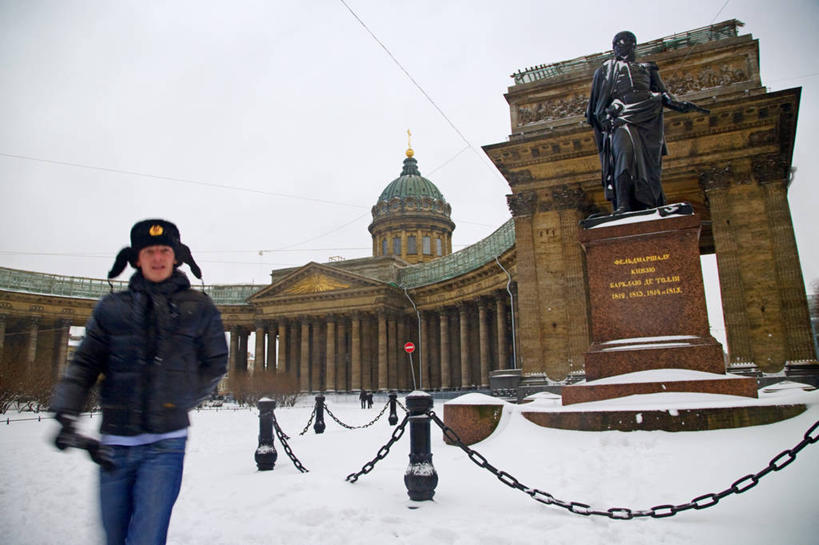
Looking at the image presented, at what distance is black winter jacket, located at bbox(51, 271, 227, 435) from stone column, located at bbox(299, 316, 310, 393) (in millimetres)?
57568

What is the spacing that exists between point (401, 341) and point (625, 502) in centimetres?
5392

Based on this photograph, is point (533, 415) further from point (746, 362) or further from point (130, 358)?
point (746, 362)

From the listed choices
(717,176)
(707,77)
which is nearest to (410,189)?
(707,77)

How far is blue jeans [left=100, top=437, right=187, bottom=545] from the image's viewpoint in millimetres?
3193

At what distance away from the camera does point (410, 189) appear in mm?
74688

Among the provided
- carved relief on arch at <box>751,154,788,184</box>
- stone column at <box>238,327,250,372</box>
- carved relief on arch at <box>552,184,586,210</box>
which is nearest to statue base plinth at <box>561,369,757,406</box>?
carved relief on arch at <box>552,184,586,210</box>

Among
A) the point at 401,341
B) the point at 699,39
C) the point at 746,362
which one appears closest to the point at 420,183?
the point at 401,341

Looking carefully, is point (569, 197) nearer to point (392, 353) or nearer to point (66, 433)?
point (66, 433)

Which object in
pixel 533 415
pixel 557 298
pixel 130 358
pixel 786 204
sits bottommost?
pixel 533 415

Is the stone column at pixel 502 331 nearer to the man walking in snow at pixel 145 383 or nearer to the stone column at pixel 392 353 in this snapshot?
the stone column at pixel 392 353

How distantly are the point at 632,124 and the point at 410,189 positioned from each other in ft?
211

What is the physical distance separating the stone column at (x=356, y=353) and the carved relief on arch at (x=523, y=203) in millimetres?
34807

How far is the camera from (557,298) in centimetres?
2517

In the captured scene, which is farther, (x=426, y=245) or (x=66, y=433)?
(x=426, y=245)
